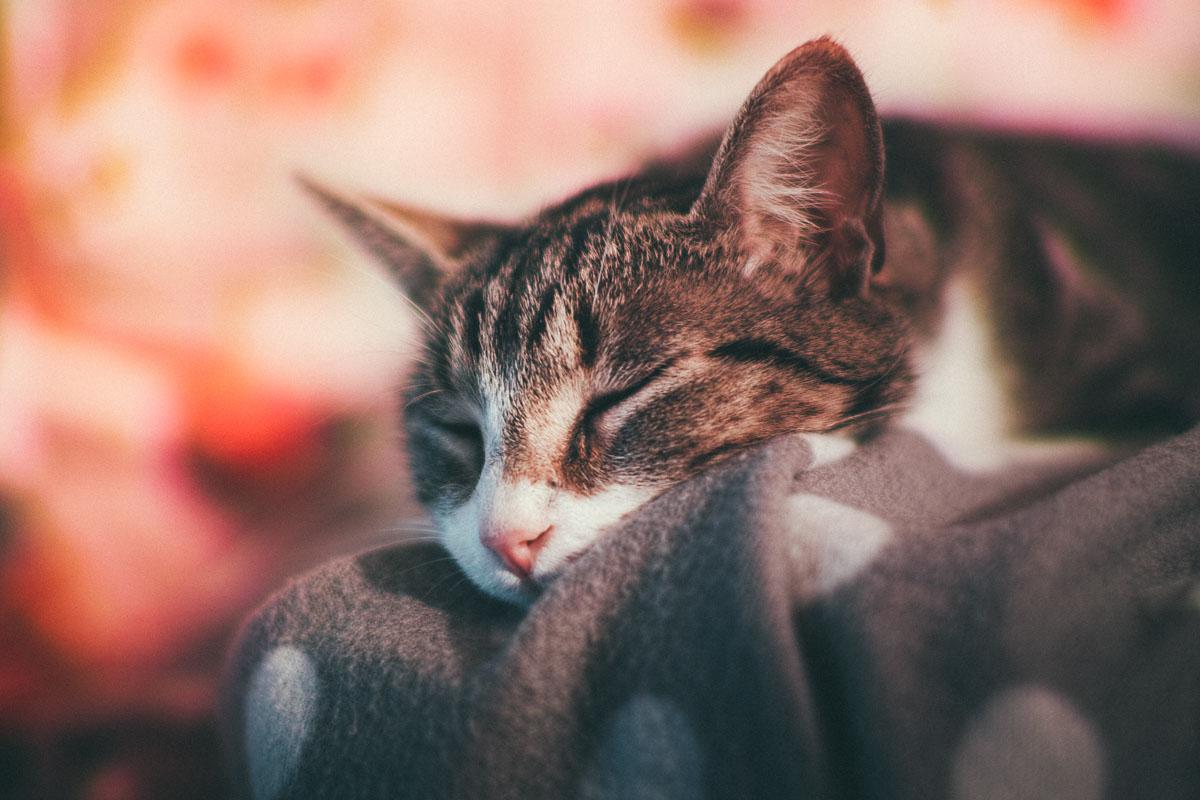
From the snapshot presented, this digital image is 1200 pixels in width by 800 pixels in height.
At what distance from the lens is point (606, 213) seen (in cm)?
71

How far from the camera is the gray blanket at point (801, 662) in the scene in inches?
13.4

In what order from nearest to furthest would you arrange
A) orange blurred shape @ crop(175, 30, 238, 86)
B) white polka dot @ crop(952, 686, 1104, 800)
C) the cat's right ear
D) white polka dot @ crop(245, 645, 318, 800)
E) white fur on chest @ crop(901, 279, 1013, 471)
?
white polka dot @ crop(952, 686, 1104, 800) → white polka dot @ crop(245, 645, 318, 800) → white fur on chest @ crop(901, 279, 1013, 471) → the cat's right ear → orange blurred shape @ crop(175, 30, 238, 86)

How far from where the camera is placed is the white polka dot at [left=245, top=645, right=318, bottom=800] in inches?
20.3

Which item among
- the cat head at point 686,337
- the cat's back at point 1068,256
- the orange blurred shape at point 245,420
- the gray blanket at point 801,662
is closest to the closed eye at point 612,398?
the cat head at point 686,337

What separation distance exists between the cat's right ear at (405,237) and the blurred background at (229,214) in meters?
0.09

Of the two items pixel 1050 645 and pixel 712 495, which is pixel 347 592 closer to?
pixel 712 495

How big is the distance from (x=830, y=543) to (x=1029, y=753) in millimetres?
134

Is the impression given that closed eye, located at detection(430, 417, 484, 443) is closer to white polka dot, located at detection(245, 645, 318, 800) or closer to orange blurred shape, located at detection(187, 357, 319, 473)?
white polka dot, located at detection(245, 645, 318, 800)

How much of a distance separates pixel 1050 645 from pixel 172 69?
44.6 inches

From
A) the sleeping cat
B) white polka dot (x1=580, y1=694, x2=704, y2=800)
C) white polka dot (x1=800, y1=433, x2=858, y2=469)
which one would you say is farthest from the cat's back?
white polka dot (x1=580, y1=694, x2=704, y2=800)

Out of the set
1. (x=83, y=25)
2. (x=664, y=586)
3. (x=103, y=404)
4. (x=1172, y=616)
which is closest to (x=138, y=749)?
(x=103, y=404)

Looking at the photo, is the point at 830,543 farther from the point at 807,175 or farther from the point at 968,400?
the point at 968,400

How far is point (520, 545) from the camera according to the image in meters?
0.54

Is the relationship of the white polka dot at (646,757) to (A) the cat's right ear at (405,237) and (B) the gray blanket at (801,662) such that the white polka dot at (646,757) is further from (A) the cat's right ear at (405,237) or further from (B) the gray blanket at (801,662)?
(A) the cat's right ear at (405,237)
